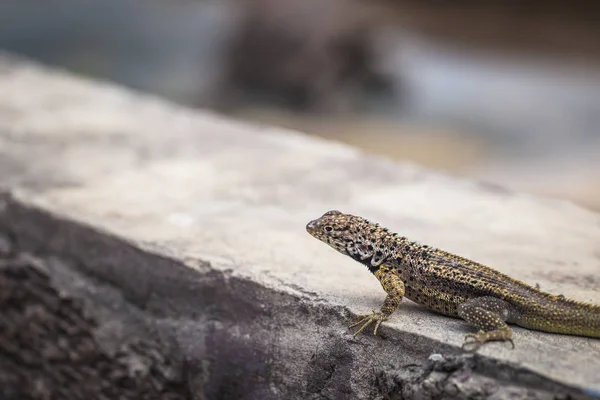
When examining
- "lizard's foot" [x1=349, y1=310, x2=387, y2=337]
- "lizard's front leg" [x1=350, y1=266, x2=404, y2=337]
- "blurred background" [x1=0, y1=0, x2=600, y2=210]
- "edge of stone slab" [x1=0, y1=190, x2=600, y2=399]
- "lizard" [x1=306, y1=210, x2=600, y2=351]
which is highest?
"blurred background" [x1=0, y1=0, x2=600, y2=210]

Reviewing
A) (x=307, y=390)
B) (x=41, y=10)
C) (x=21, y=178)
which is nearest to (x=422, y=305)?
(x=307, y=390)

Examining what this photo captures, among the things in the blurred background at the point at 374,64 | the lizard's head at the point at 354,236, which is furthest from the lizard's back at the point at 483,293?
the blurred background at the point at 374,64

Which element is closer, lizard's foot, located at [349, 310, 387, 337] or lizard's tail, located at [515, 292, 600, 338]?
lizard's tail, located at [515, 292, 600, 338]

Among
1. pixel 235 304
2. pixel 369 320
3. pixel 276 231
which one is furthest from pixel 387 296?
pixel 276 231

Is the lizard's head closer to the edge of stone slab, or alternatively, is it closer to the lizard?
the lizard

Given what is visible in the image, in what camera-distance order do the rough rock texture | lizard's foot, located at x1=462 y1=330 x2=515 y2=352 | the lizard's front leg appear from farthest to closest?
1. the rough rock texture
2. the lizard's front leg
3. lizard's foot, located at x1=462 y1=330 x2=515 y2=352

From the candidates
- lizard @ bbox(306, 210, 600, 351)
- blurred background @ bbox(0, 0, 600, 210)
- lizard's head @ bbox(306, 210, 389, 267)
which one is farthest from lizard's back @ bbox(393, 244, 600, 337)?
blurred background @ bbox(0, 0, 600, 210)

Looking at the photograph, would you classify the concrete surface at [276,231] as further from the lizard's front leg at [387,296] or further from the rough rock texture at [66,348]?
the rough rock texture at [66,348]
